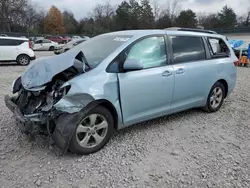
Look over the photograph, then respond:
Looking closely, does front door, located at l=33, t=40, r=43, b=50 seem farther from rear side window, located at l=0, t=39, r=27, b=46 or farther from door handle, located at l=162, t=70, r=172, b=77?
door handle, located at l=162, t=70, r=172, b=77

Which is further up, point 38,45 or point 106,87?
point 38,45

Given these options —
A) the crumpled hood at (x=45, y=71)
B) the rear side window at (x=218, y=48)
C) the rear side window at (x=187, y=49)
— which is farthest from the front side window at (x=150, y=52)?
the rear side window at (x=218, y=48)

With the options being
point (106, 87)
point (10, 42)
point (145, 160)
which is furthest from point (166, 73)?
point (10, 42)

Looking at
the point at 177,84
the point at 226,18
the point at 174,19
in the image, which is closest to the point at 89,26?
the point at 174,19

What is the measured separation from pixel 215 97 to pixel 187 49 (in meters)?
1.21

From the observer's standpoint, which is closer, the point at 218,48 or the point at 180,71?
the point at 180,71

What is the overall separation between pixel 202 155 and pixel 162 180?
763mm

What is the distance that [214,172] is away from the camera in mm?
2537

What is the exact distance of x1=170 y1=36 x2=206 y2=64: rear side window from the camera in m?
3.58

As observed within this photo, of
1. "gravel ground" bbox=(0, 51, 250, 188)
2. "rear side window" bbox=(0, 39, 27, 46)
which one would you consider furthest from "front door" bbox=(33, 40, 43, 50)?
"gravel ground" bbox=(0, 51, 250, 188)

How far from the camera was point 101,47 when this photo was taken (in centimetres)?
341

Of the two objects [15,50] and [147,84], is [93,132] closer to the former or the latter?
[147,84]

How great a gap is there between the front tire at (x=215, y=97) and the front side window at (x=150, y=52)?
54.9 inches

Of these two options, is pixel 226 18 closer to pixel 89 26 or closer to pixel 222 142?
pixel 89 26
